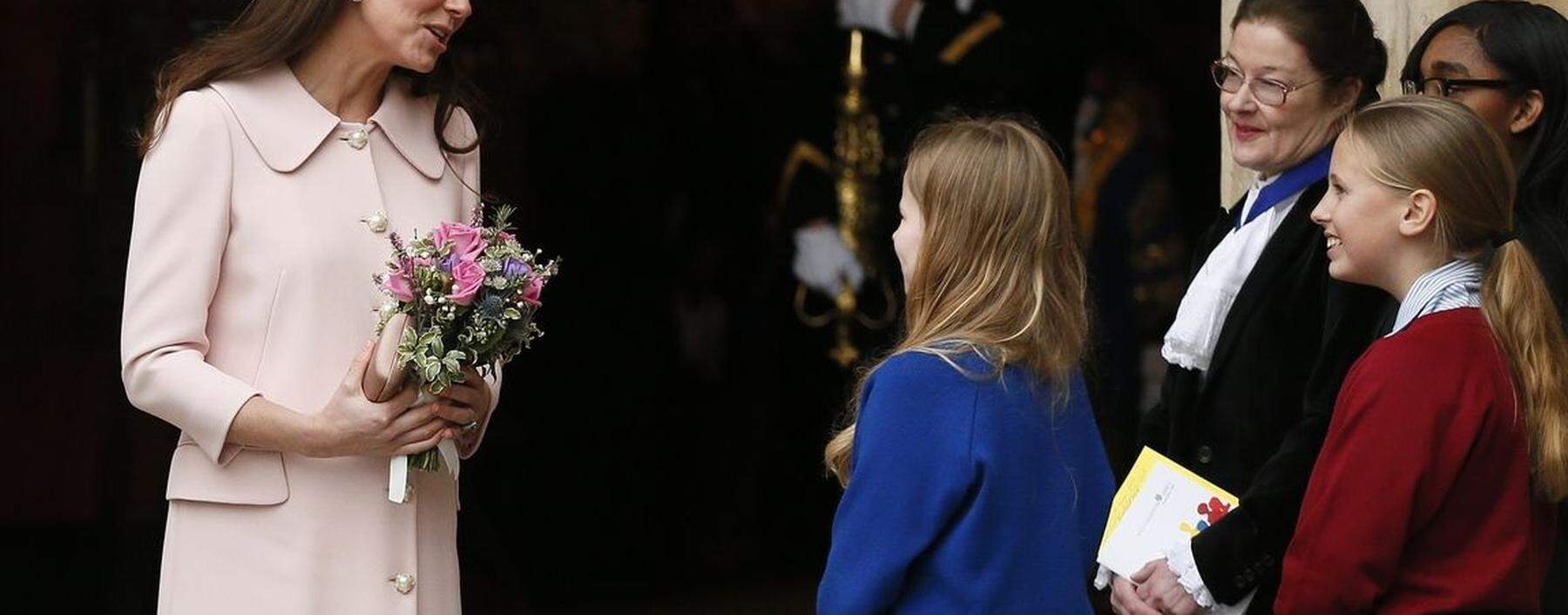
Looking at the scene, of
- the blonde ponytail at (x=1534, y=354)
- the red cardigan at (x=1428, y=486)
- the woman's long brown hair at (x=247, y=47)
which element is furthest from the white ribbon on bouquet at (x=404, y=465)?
the blonde ponytail at (x=1534, y=354)

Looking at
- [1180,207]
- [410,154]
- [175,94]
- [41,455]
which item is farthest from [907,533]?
[41,455]

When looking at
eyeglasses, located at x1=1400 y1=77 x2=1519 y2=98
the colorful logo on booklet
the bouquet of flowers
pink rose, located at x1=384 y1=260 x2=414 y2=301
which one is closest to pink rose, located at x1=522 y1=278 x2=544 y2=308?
the bouquet of flowers

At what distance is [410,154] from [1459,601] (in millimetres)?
1458

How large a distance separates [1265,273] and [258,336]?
133cm

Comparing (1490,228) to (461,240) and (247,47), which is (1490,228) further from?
(247,47)

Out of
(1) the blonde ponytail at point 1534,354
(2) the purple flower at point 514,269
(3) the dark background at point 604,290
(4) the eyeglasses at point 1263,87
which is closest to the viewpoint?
(1) the blonde ponytail at point 1534,354

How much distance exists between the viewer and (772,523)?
6.82m

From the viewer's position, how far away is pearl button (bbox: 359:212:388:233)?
2.70m

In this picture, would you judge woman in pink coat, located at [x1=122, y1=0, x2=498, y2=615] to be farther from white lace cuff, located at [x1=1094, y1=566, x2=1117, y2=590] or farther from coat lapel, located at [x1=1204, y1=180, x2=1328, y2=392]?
coat lapel, located at [x1=1204, y1=180, x2=1328, y2=392]

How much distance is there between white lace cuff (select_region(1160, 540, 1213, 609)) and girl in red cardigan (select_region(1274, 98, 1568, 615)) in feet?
0.54

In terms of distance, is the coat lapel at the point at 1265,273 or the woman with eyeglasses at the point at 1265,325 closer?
the woman with eyeglasses at the point at 1265,325

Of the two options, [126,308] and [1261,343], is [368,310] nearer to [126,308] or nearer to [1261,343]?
[126,308]

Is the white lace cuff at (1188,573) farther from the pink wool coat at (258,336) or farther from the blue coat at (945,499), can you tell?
the pink wool coat at (258,336)

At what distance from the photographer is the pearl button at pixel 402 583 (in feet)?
8.91
